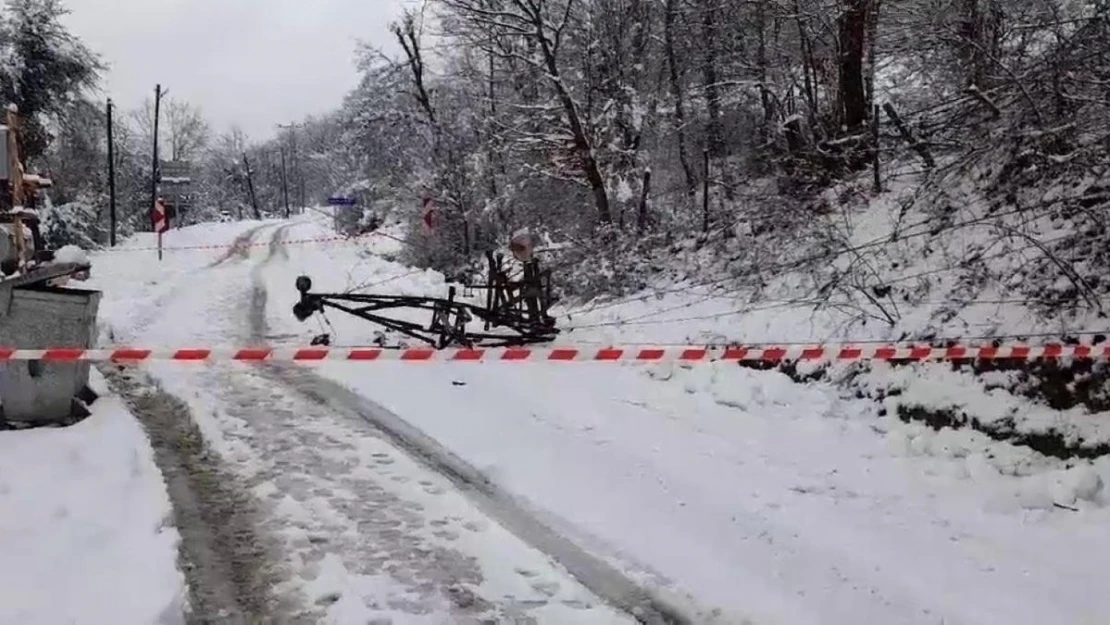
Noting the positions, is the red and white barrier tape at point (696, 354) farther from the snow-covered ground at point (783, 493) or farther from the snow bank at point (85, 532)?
the snow bank at point (85, 532)

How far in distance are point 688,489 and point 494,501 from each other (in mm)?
1326

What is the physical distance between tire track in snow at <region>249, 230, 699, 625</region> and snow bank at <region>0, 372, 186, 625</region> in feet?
6.01

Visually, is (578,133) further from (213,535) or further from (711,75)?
(213,535)

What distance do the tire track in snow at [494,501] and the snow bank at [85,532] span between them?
183cm

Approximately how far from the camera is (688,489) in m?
6.16

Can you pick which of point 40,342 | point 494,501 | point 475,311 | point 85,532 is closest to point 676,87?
point 475,311

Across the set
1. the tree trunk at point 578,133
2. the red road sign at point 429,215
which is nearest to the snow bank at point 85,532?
the tree trunk at point 578,133

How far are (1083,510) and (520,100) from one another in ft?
57.6

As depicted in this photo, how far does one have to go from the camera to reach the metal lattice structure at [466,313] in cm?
1108

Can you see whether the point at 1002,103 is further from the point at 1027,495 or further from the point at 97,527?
the point at 97,527

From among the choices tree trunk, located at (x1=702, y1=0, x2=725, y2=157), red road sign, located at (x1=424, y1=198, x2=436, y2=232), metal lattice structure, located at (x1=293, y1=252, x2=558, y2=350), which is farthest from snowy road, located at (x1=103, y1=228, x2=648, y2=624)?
red road sign, located at (x1=424, y1=198, x2=436, y2=232)

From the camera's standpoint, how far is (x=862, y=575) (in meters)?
4.84

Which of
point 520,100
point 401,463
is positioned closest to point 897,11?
point 520,100

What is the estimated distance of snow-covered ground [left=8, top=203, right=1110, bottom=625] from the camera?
15.2 ft
